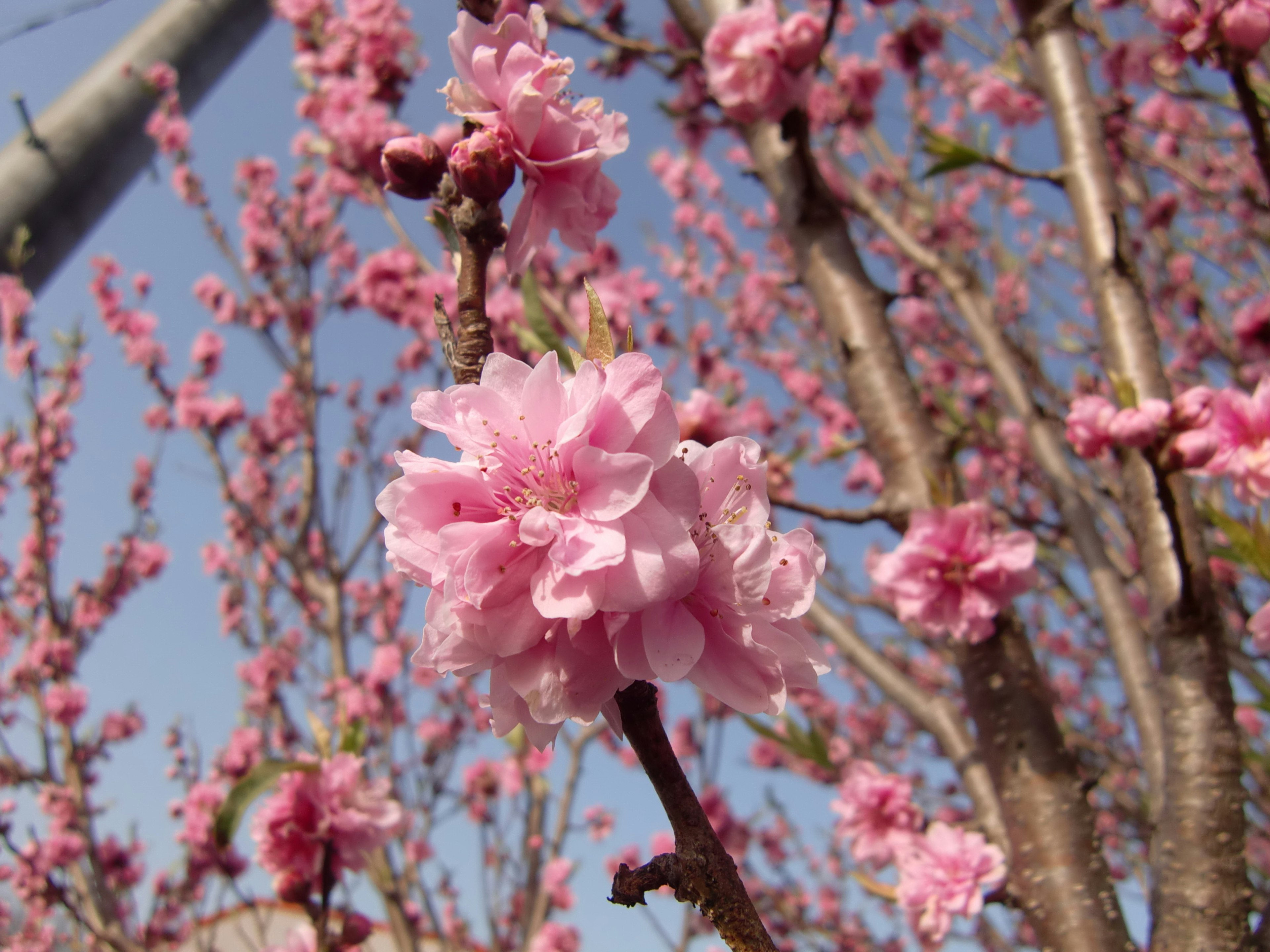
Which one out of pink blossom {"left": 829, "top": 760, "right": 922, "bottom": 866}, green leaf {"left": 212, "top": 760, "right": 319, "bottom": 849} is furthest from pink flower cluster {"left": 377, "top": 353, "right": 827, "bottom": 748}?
pink blossom {"left": 829, "top": 760, "right": 922, "bottom": 866}

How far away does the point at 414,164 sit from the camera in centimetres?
101

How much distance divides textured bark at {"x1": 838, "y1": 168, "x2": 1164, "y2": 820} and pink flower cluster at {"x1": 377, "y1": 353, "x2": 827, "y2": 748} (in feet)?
4.15

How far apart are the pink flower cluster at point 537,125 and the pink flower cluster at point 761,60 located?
1218mm

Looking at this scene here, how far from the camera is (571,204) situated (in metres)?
1.02

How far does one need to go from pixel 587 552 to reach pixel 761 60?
1.89 meters

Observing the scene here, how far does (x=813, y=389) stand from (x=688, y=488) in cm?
530

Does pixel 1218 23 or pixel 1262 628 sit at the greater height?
pixel 1218 23

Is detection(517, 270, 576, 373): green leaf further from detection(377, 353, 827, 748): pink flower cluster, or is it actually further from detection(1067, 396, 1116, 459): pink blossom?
detection(1067, 396, 1116, 459): pink blossom

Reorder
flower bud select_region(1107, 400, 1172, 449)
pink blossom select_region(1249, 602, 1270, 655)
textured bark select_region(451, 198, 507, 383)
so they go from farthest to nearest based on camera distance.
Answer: flower bud select_region(1107, 400, 1172, 449), pink blossom select_region(1249, 602, 1270, 655), textured bark select_region(451, 198, 507, 383)

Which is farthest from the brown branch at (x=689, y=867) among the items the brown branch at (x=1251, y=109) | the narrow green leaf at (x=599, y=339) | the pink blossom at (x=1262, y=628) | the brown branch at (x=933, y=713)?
the brown branch at (x=1251, y=109)

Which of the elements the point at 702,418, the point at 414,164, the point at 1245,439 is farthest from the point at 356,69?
the point at 1245,439

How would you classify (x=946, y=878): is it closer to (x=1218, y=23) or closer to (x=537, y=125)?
(x=537, y=125)

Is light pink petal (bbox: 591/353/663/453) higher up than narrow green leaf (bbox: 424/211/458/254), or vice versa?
narrow green leaf (bbox: 424/211/458/254)

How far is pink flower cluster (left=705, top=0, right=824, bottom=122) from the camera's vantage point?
204 cm
